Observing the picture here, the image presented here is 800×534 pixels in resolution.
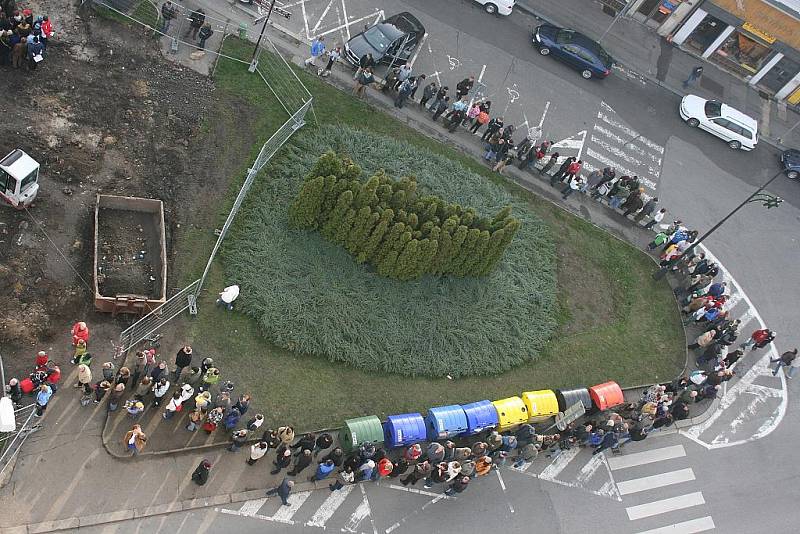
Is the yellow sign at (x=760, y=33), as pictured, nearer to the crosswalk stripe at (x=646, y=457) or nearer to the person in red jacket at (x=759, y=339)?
the person in red jacket at (x=759, y=339)

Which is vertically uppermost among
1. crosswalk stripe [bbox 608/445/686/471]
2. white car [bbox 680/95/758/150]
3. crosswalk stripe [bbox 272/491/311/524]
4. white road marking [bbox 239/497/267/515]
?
white car [bbox 680/95/758/150]

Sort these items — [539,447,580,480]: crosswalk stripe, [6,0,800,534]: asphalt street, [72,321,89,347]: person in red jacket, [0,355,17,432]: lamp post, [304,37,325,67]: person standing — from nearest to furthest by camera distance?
[0,355,17,432]: lamp post → [72,321,89,347]: person in red jacket → [6,0,800,534]: asphalt street → [539,447,580,480]: crosswalk stripe → [304,37,325,67]: person standing

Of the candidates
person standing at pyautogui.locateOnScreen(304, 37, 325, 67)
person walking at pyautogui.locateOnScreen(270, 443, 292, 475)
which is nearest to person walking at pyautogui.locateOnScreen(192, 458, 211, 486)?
person walking at pyautogui.locateOnScreen(270, 443, 292, 475)

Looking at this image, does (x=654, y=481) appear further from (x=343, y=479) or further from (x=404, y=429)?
Result: (x=343, y=479)

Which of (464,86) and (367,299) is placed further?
(464,86)

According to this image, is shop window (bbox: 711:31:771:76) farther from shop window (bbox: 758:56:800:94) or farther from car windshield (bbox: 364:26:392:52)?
car windshield (bbox: 364:26:392:52)

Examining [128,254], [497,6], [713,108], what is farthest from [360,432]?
[713,108]
